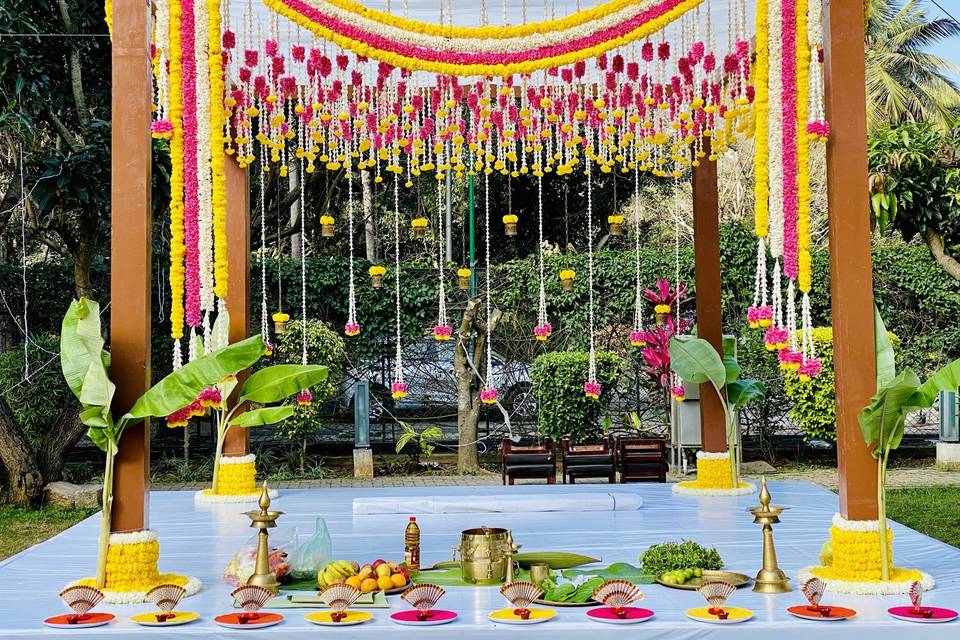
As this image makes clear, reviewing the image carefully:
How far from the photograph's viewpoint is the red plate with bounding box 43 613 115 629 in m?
3.77

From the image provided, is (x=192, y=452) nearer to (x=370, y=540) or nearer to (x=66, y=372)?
(x=370, y=540)

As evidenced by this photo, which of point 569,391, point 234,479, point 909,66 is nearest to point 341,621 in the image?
point 234,479

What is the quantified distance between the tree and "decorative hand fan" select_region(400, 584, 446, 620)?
5180 mm

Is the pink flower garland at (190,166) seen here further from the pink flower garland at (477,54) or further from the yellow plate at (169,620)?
the yellow plate at (169,620)

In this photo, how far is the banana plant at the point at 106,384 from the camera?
418cm

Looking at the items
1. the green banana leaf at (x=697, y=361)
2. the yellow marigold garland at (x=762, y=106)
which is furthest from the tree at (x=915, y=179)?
the yellow marigold garland at (x=762, y=106)

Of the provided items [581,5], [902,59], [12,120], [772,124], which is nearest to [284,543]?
[772,124]

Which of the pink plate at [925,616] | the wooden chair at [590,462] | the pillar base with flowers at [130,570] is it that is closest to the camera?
the pink plate at [925,616]

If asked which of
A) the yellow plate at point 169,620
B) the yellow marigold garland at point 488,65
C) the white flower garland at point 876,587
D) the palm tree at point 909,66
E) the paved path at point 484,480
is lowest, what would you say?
the paved path at point 484,480

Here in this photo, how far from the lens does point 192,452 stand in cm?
1083

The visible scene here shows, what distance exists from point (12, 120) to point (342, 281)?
3741 mm

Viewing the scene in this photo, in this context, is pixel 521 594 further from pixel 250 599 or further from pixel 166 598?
pixel 166 598

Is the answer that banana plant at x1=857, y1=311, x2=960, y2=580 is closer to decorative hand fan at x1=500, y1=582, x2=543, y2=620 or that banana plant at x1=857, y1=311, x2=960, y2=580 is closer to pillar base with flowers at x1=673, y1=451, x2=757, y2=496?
decorative hand fan at x1=500, y1=582, x2=543, y2=620

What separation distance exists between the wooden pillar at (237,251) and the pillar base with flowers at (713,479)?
3201mm
